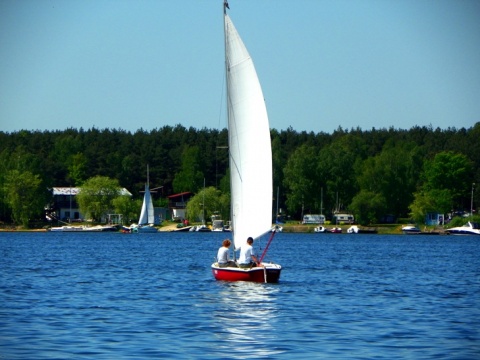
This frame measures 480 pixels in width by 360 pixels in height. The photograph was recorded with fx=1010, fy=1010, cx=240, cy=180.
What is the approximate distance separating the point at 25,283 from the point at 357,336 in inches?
781

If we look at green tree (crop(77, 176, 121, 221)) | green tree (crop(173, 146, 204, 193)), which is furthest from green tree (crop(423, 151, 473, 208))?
green tree (crop(77, 176, 121, 221))

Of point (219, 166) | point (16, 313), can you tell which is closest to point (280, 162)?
point (219, 166)

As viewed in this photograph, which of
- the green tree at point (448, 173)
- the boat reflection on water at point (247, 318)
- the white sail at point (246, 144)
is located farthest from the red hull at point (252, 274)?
the green tree at point (448, 173)

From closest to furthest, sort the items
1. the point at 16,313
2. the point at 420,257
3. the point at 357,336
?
the point at 357,336, the point at 16,313, the point at 420,257

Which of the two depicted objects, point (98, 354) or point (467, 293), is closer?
point (98, 354)

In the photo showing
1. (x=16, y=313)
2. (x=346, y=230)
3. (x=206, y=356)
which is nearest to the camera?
(x=206, y=356)

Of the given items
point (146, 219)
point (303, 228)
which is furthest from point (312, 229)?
point (146, 219)

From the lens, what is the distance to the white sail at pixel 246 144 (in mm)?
38844

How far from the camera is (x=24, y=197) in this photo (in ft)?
474

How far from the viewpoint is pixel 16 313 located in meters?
29.2

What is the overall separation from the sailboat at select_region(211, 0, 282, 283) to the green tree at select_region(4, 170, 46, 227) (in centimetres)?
10769

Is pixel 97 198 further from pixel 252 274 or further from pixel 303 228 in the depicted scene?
pixel 252 274

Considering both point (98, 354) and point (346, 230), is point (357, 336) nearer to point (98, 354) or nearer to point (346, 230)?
point (98, 354)

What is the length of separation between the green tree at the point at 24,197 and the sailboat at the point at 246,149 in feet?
353
